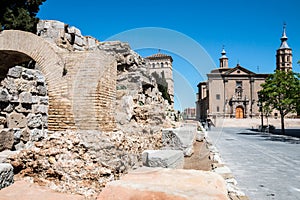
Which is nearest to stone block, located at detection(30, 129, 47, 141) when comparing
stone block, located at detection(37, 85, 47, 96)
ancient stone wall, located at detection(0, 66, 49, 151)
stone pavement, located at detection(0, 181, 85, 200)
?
ancient stone wall, located at detection(0, 66, 49, 151)

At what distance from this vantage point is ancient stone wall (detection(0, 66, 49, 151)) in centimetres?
464

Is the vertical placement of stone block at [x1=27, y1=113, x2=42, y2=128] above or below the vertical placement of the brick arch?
below

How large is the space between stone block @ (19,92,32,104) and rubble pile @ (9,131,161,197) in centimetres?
119

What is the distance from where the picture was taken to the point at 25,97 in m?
5.03

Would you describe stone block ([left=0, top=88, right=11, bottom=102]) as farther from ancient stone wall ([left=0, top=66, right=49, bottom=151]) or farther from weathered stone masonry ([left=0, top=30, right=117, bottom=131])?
weathered stone masonry ([left=0, top=30, right=117, bottom=131])

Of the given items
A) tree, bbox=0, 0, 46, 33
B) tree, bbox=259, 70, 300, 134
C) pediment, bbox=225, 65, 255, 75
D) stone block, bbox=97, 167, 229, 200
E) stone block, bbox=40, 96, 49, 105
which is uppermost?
pediment, bbox=225, 65, 255, 75

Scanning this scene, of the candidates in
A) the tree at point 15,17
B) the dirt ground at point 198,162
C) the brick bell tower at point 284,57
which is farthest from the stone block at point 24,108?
the brick bell tower at point 284,57

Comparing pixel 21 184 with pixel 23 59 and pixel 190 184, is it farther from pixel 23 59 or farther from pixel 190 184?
pixel 23 59

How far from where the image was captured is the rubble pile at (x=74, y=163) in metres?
3.75

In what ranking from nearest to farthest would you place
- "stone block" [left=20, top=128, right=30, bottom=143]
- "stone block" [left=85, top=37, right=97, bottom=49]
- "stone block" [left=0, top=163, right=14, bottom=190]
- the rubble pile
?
1. "stone block" [left=0, top=163, right=14, bottom=190]
2. the rubble pile
3. "stone block" [left=20, top=128, right=30, bottom=143]
4. "stone block" [left=85, top=37, right=97, bottom=49]

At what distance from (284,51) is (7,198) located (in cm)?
6535

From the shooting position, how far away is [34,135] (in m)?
5.10

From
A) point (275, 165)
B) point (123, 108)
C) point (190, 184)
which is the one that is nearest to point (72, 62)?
point (123, 108)

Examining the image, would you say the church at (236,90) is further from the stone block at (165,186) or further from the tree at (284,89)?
the stone block at (165,186)
